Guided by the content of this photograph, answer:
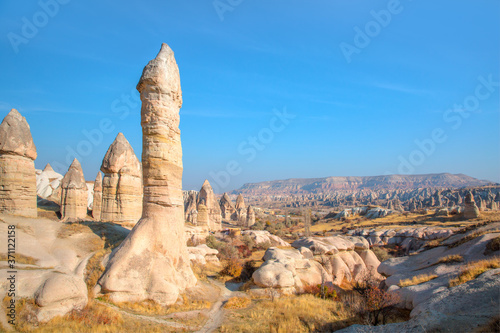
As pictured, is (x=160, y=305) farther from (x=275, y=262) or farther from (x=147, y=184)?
(x=275, y=262)

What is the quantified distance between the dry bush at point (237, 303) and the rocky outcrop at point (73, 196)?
54.9 ft

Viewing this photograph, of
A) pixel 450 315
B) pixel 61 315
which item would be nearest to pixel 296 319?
pixel 450 315

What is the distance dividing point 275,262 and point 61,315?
27.6 feet

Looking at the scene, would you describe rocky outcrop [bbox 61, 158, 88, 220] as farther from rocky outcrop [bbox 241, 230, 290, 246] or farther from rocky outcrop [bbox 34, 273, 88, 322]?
rocky outcrop [bbox 34, 273, 88, 322]

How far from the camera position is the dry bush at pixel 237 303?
32.3 ft

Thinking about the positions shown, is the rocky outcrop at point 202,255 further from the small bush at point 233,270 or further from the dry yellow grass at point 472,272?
the dry yellow grass at point 472,272

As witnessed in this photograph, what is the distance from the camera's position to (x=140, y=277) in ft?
29.8

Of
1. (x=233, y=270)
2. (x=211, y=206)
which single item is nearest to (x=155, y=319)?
(x=233, y=270)

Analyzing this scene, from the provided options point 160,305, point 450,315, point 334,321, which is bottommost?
point 334,321

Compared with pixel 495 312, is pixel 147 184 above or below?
above

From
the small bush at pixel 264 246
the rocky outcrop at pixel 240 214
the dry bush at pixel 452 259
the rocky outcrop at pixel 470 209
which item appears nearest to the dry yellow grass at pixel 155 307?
the dry bush at pixel 452 259

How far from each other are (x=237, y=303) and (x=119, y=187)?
34.7 feet

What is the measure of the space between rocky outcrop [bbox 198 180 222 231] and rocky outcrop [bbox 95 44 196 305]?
2588 centimetres

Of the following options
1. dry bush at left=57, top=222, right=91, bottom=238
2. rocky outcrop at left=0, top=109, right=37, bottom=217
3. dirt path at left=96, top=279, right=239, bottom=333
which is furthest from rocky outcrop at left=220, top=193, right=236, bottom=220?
dirt path at left=96, top=279, right=239, bottom=333
